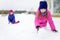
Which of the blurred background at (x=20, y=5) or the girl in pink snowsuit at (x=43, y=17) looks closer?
the girl in pink snowsuit at (x=43, y=17)

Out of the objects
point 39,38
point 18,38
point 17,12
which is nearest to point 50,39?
point 39,38

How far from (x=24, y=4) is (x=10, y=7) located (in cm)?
62

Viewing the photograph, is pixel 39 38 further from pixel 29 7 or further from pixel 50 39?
pixel 29 7

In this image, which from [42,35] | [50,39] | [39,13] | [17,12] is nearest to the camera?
[50,39]

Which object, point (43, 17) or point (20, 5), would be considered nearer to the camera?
point (43, 17)

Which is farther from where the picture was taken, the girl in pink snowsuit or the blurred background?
the blurred background

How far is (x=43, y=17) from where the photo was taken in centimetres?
326

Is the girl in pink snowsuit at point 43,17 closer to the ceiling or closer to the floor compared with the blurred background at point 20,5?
closer to the ceiling

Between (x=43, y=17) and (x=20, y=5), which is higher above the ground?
(x=43, y=17)

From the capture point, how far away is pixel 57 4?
306 inches

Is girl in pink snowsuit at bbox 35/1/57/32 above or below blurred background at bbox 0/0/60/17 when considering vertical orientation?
above

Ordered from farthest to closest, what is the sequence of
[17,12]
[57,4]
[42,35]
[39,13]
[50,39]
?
[17,12] < [57,4] < [39,13] < [42,35] < [50,39]

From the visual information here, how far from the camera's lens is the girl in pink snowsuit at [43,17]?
10.2 ft

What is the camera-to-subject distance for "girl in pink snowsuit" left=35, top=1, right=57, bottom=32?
10.2 ft
